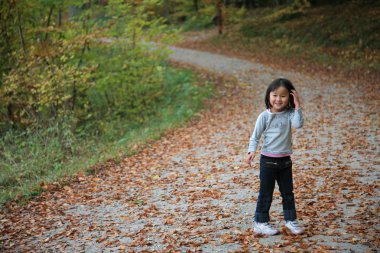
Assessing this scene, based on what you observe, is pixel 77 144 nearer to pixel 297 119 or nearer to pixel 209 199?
pixel 209 199

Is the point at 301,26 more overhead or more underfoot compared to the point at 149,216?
more overhead

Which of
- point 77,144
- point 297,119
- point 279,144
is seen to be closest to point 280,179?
point 279,144

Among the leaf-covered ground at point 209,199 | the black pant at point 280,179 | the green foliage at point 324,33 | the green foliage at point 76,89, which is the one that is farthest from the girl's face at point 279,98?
the green foliage at point 324,33

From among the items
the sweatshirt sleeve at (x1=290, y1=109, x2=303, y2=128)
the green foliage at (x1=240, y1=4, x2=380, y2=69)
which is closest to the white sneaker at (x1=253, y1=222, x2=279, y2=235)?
the sweatshirt sleeve at (x1=290, y1=109, x2=303, y2=128)

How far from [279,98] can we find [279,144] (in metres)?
0.52

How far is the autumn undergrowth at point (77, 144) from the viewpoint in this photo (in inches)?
370

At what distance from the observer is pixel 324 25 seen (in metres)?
23.2

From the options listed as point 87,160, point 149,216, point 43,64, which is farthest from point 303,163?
point 43,64

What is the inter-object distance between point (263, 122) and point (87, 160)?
6.28 m

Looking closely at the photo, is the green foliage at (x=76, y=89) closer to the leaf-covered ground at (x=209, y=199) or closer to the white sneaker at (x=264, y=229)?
the leaf-covered ground at (x=209, y=199)

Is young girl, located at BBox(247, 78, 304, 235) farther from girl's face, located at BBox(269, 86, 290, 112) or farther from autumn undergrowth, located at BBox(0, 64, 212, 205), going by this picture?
autumn undergrowth, located at BBox(0, 64, 212, 205)

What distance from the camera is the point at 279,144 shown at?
194 inches

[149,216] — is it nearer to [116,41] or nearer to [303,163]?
[303,163]

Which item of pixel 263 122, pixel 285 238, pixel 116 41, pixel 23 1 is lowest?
pixel 285 238
